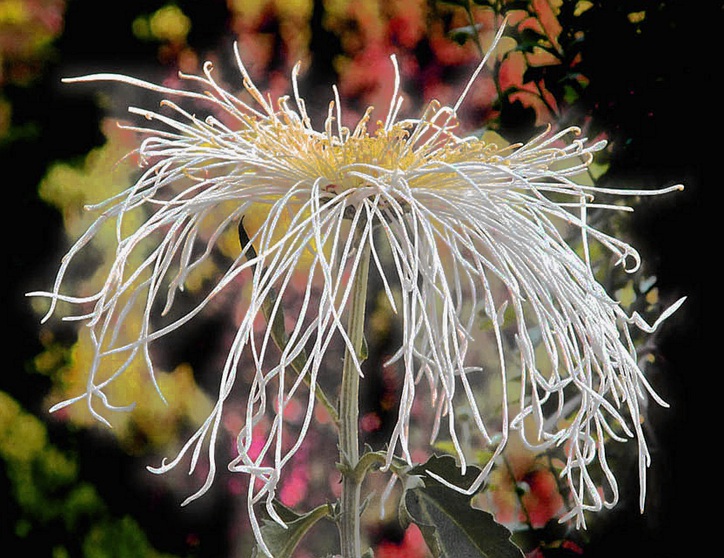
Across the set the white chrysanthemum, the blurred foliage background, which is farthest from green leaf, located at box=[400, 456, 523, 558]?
the blurred foliage background

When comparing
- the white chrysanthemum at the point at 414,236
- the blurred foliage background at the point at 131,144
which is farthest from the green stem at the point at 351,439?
the blurred foliage background at the point at 131,144

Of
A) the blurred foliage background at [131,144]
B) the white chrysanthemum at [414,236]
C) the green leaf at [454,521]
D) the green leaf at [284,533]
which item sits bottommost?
the blurred foliage background at [131,144]

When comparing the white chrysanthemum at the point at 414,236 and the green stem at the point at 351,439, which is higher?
the white chrysanthemum at the point at 414,236

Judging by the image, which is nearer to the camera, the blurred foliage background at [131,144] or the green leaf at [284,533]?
the green leaf at [284,533]

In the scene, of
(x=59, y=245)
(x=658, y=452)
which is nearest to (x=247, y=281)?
(x=59, y=245)

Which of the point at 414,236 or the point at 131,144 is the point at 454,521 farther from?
the point at 131,144

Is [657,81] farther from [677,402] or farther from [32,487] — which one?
[32,487]

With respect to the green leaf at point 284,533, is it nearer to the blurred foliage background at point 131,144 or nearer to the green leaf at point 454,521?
the green leaf at point 454,521
